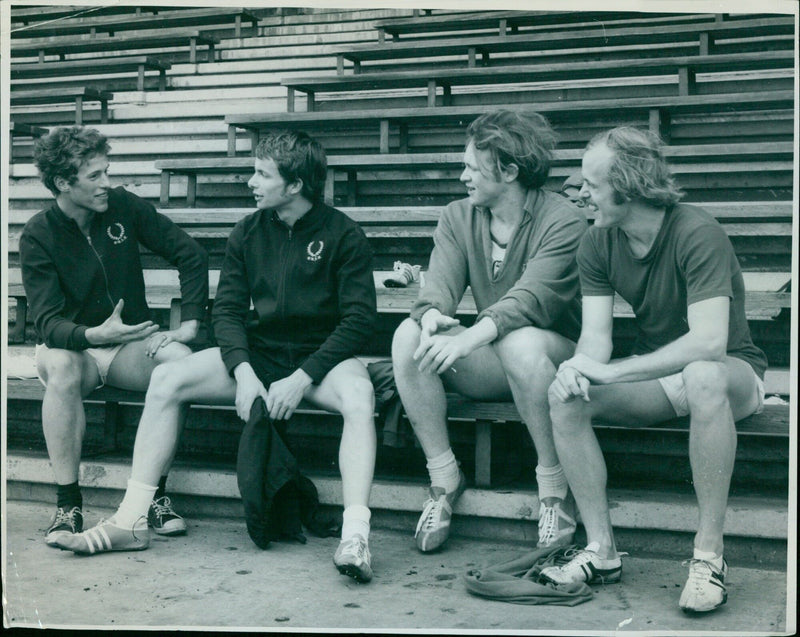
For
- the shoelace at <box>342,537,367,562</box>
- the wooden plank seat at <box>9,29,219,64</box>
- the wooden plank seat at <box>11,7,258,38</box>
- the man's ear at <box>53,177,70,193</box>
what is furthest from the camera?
the wooden plank seat at <box>11,7,258,38</box>

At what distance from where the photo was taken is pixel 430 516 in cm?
278

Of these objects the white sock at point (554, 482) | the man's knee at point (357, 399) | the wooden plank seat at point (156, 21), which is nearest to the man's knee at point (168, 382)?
the man's knee at point (357, 399)

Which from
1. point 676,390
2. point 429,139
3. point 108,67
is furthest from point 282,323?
point 108,67

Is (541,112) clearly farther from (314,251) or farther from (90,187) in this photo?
(90,187)

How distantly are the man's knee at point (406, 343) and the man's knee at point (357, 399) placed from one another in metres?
0.12

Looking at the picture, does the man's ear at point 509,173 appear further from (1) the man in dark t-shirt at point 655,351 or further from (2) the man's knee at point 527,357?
(2) the man's knee at point 527,357

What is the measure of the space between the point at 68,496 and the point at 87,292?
2.19 feet


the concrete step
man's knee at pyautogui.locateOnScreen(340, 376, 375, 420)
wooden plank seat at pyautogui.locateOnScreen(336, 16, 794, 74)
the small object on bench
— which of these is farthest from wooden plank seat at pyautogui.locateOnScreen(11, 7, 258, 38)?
man's knee at pyautogui.locateOnScreen(340, 376, 375, 420)

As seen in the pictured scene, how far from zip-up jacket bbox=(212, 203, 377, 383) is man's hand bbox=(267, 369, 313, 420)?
0.12m

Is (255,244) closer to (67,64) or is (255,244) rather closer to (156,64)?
(156,64)

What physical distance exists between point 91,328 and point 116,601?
96 centimetres

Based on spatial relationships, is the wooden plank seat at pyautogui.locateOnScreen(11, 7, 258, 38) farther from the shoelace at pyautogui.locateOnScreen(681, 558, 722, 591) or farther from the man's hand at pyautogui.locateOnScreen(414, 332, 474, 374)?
the shoelace at pyautogui.locateOnScreen(681, 558, 722, 591)

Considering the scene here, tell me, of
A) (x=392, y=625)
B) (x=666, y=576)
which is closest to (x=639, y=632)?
(x=666, y=576)

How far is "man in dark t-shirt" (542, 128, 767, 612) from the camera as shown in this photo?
2.31 meters
